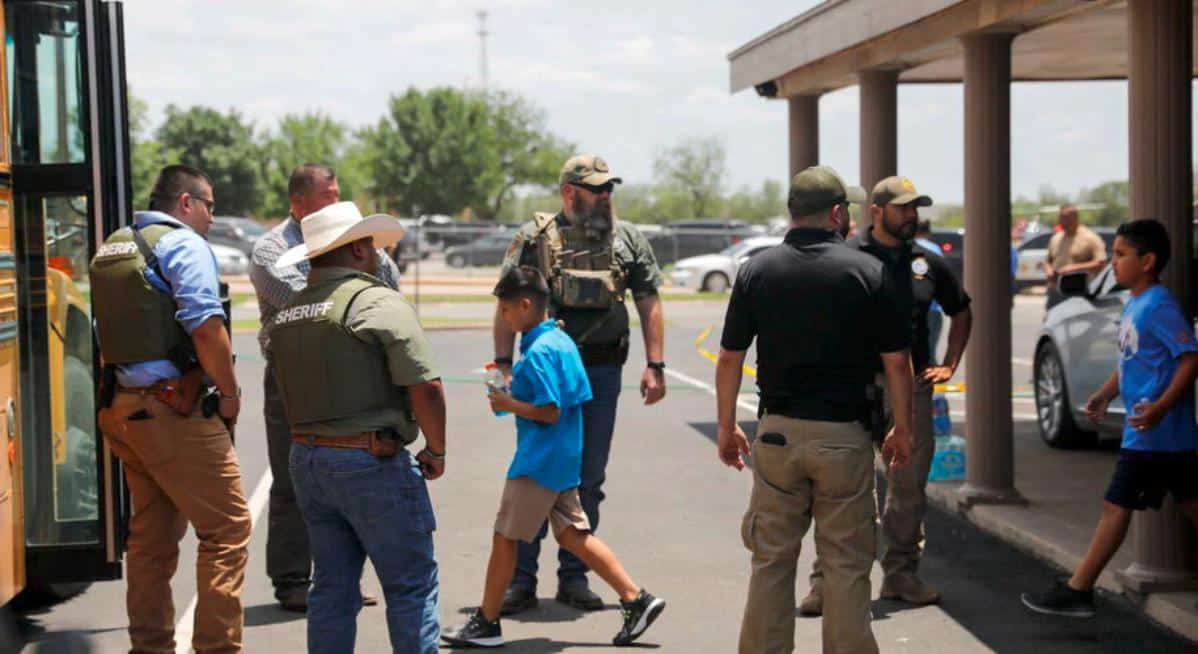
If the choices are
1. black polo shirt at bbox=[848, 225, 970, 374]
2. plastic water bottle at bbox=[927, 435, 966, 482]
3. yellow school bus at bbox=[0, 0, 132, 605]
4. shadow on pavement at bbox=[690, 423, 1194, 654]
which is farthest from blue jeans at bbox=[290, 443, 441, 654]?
plastic water bottle at bbox=[927, 435, 966, 482]

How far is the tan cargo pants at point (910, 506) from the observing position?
7543 mm

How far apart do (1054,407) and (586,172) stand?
661cm

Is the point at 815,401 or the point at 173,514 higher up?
the point at 815,401

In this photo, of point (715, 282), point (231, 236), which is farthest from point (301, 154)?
point (715, 282)

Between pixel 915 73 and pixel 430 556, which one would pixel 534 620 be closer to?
pixel 430 556

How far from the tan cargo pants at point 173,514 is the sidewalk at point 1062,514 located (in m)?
4.09

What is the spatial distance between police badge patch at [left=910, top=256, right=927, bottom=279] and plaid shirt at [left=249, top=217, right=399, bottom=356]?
7.94ft

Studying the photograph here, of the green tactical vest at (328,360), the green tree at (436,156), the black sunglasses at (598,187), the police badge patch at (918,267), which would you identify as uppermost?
the green tree at (436,156)

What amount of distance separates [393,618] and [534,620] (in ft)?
6.57

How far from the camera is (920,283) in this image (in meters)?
7.46

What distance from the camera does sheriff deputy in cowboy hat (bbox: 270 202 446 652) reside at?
516cm

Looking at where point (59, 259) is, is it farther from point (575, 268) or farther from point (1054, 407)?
point (1054, 407)

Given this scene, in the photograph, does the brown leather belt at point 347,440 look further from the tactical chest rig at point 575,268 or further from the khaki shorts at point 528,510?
the tactical chest rig at point 575,268

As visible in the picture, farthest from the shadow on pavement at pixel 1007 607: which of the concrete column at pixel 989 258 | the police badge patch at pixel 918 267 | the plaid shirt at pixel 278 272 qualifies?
the plaid shirt at pixel 278 272
